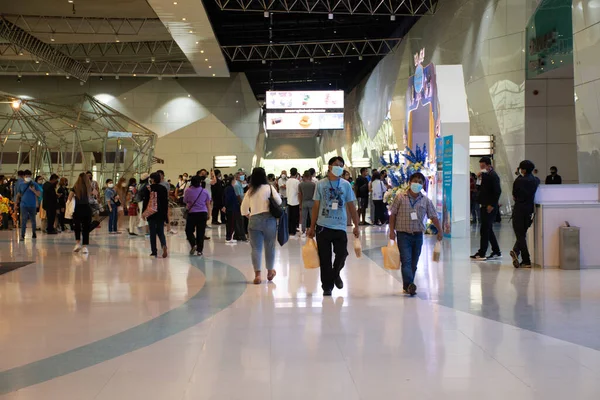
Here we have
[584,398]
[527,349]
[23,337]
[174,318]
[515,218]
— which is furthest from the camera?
[515,218]

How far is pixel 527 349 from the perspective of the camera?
5125 mm

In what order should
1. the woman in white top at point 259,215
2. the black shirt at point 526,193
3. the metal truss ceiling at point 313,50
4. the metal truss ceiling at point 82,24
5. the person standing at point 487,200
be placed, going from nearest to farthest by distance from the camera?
the woman in white top at point 259,215 < the black shirt at point 526,193 < the person standing at point 487,200 < the metal truss ceiling at point 82,24 < the metal truss ceiling at point 313,50

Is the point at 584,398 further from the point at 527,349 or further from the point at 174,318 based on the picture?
the point at 174,318

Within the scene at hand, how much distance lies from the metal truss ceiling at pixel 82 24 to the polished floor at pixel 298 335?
14902 mm

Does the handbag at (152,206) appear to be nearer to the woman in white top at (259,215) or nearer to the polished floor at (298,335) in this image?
the polished floor at (298,335)

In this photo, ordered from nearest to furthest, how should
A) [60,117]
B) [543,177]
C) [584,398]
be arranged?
1. [584,398]
2. [543,177]
3. [60,117]

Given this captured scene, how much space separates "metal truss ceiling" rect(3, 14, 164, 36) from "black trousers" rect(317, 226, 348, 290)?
1781 centimetres

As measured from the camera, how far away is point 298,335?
5668 mm

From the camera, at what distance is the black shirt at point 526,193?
9.69 metres

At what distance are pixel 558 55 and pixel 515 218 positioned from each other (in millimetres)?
8564

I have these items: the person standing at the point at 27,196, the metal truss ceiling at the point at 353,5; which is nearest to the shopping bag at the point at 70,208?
the person standing at the point at 27,196

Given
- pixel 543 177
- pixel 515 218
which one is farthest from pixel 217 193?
pixel 515 218

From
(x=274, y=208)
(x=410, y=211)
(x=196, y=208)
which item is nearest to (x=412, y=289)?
(x=410, y=211)

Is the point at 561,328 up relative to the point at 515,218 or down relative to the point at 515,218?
down
